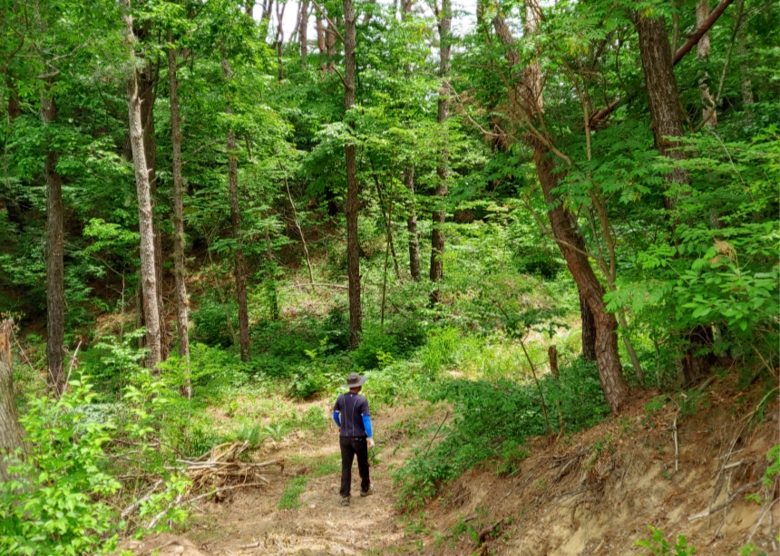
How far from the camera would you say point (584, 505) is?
459 cm

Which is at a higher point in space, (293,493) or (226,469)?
(226,469)

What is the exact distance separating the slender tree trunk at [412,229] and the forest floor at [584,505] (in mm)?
9581

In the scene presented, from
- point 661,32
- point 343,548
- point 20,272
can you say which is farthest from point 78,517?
point 20,272

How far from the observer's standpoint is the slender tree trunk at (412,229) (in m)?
16.2

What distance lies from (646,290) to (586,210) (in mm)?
1963

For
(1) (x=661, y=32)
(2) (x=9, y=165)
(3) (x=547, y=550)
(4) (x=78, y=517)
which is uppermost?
(2) (x=9, y=165)

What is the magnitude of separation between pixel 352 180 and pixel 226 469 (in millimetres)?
8206

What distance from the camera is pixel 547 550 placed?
14.9 ft

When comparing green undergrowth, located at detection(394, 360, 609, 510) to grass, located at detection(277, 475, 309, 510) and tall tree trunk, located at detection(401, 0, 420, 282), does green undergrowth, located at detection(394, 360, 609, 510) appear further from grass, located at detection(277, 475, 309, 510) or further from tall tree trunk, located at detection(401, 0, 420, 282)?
tall tree trunk, located at detection(401, 0, 420, 282)

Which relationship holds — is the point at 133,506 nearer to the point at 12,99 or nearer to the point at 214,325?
the point at 12,99

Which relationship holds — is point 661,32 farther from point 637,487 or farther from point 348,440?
point 348,440

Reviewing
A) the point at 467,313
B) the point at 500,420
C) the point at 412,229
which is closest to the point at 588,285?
the point at 467,313

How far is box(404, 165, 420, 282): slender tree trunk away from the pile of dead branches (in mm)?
8920

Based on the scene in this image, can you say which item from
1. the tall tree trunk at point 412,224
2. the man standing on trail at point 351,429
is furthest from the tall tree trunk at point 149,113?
the tall tree trunk at point 412,224
